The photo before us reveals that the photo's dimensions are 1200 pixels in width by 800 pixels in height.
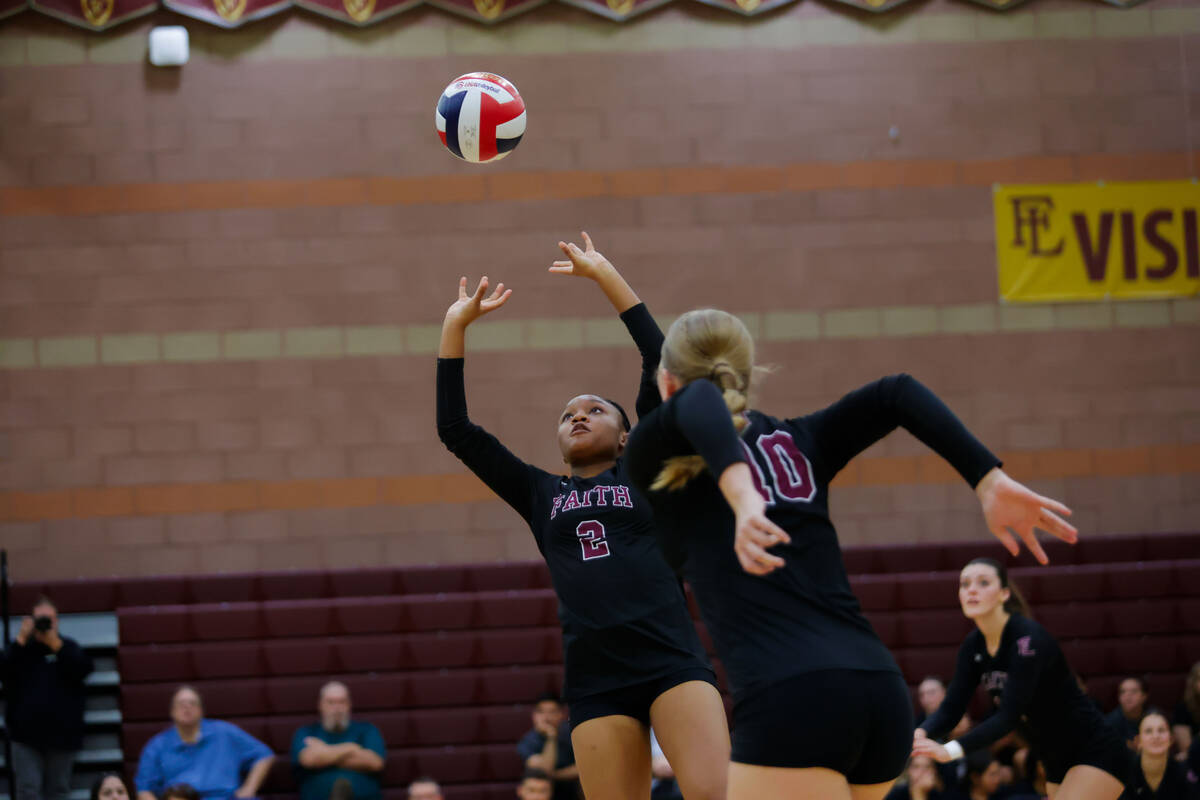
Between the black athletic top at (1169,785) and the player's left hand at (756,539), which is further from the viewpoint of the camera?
the black athletic top at (1169,785)

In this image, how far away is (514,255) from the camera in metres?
10.1

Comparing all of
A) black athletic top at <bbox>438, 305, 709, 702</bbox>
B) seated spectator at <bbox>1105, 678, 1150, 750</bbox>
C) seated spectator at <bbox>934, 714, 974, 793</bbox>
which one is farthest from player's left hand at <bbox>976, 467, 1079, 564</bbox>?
seated spectator at <bbox>1105, 678, 1150, 750</bbox>

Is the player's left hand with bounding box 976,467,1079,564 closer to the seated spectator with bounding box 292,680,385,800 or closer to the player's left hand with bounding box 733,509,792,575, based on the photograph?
the player's left hand with bounding box 733,509,792,575

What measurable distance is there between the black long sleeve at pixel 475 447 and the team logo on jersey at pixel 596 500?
0.17 meters

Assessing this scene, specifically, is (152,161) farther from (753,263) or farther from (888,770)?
(888,770)

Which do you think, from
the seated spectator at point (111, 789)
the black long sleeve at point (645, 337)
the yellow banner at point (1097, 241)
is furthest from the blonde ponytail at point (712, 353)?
the yellow banner at point (1097, 241)

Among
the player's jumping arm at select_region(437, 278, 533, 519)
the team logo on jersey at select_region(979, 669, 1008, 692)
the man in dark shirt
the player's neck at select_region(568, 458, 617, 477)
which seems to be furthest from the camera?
the man in dark shirt

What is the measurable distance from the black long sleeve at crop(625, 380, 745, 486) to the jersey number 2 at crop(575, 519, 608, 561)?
136cm

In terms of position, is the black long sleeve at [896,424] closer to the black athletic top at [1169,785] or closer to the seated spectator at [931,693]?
the black athletic top at [1169,785]

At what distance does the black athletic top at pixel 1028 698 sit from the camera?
4.75 meters

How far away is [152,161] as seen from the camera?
1002 cm

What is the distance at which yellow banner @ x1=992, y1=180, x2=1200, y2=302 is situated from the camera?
33.8 ft

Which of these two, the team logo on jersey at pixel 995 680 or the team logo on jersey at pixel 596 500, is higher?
the team logo on jersey at pixel 596 500

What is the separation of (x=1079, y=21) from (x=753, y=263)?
3281mm
